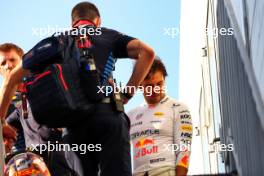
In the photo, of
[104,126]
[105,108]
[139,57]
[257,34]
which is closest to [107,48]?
[139,57]

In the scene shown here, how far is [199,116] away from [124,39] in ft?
29.5

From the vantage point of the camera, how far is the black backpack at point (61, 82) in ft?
13.7

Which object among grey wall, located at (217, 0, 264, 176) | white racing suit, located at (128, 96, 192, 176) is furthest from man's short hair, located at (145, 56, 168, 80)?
grey wall, located at (217, 0, 264, 176)

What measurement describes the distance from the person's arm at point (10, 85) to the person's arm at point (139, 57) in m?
0.75

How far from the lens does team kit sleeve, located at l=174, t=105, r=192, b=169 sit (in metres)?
5.07

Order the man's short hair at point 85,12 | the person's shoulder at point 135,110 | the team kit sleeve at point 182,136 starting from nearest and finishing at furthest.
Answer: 1. the man's short hair at point 85,12
2. the team kit sleeve at point 182,136
3. the person's shoulder at point 135,110

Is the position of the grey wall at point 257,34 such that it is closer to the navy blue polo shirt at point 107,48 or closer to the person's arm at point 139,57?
the person's arm at point 139,57

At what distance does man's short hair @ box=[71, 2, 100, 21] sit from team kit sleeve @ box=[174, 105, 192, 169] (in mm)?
1124

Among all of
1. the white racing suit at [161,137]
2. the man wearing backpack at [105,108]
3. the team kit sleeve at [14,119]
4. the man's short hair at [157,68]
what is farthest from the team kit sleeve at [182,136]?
the team kit sleeve at [14,119]

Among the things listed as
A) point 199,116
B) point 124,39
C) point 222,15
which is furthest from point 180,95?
point 124,39

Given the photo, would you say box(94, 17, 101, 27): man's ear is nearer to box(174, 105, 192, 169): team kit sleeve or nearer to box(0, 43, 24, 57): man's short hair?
box(174, 105, 192, 169): team kit sleeve

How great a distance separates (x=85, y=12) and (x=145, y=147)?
1210mm

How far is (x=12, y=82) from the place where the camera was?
4.75 metres

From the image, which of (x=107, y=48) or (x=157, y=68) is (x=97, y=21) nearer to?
(x=107, y=48)
